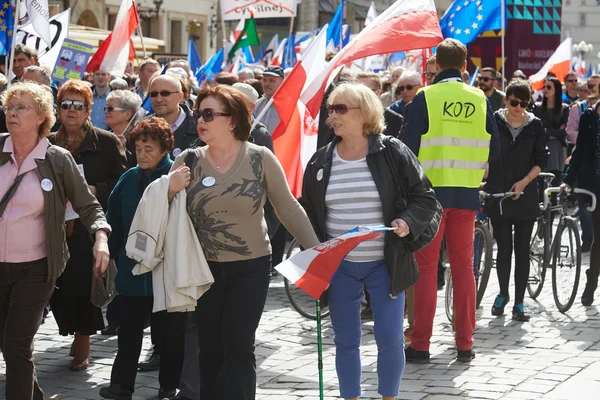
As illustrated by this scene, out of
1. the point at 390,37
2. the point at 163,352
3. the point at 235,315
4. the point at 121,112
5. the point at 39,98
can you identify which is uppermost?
the point at 390,37

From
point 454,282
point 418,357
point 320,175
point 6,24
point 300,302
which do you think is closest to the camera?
point 320,175

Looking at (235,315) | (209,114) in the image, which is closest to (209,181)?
(209,114)

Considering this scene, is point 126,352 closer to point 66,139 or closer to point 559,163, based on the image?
point 66,139

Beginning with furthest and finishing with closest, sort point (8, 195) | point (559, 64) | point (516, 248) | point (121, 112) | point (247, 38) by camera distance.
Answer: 1. point (247, 38)
2. point (559, 64)
3. point (516, 248)
4. point (121, 112)
5. point (8, 195)

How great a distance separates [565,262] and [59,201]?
17.4ft

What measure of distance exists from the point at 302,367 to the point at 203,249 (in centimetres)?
213

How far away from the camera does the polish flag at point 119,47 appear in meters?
15.2

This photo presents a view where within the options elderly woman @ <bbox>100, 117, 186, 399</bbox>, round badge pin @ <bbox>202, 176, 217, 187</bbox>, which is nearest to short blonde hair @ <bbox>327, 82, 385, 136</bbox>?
round badge pin @ <bbox>202, 176, 217, 187</bbox>

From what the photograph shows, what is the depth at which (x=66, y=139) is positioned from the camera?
736cm

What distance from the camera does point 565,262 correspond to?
9.77 metres

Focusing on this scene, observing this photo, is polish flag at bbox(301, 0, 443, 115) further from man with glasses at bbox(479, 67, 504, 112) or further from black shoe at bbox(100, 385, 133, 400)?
man with glasses at bbox(479, 67, 504, 112)

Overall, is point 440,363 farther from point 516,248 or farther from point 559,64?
point 559,64

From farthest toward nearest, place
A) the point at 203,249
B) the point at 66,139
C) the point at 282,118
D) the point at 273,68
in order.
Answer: the point at 273,68, the point at 282,118, the point at 66,139, the point at 203,249

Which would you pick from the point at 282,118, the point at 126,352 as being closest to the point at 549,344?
the point at 282,118
